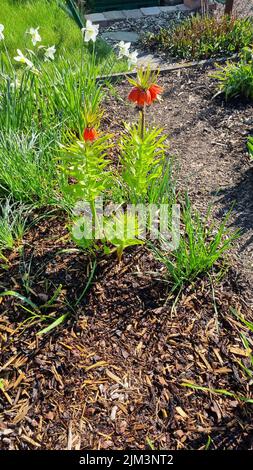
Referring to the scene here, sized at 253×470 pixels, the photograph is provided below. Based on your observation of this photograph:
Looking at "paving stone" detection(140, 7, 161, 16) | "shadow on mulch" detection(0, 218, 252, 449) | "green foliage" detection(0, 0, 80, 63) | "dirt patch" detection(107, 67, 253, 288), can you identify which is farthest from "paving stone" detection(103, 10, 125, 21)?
"shadow on mulch" detection(0, 218, 252, 449)

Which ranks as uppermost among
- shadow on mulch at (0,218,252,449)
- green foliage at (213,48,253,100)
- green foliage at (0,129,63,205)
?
green foliage at (213,48,253,100)

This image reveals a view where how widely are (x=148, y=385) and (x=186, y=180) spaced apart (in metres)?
1.48

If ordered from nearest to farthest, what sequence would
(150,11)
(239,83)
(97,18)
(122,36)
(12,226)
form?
(12,226)
(239,83)
(122,36)
(97,18)
(150,11)

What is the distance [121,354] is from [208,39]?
3.73 m

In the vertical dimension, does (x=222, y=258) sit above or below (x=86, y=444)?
above

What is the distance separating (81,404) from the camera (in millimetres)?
1798

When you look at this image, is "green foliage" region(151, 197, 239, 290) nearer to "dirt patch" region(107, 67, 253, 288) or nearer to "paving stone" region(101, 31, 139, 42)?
"dirt patch" region(107, 67, 253, 288)

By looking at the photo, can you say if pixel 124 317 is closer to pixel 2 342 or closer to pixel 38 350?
pixel 38 350

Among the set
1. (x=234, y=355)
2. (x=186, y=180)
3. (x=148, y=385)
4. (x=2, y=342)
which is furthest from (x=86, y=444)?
(x=186, y=180)

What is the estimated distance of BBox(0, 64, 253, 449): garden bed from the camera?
1.72 meters

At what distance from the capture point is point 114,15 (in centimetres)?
564

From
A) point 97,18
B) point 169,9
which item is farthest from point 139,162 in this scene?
point 169,9

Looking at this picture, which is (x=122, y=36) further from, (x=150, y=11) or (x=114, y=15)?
(x=150, y=11)

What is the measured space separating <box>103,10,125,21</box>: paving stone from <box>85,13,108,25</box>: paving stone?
0.18 feet
